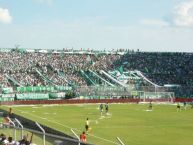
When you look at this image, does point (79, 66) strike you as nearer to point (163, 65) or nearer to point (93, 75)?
point (93, 75)

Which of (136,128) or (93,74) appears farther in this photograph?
(93,74)

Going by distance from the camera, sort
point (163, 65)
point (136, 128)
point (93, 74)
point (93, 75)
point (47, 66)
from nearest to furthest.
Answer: point (136, 128) < point (93, 75) < point (93, 74) < point (47, 66) < point (163, 65)

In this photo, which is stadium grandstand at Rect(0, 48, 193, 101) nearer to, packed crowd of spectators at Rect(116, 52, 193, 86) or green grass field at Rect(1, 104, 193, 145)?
packed crowd of spectators at Rect(116, 52, 193, 86)

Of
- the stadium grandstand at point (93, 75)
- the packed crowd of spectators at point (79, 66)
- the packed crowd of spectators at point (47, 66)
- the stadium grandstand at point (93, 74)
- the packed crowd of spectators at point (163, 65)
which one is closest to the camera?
the stadium grandstand at point (93, 75)

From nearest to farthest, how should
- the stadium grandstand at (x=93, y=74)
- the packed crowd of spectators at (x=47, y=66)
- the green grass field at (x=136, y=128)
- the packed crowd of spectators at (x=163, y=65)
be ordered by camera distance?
1. the green grass field at (x=136, y=128)
2. the stadium grandstand at (x=93, y=74)
3. the packed crowd of spectators at (x=47, y=66)
4. the packed crowd of spectators at (x=163, y=65)

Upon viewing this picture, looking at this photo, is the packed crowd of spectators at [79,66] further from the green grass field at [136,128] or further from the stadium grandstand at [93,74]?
the green grass field at [136,128]

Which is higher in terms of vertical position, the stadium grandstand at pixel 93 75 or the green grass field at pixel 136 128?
the stadium grandstand at pixel 93 75

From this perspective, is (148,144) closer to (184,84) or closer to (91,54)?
(184,84)

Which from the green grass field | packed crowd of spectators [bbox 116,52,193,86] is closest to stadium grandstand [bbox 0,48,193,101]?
packed crowd of spectators [bbox 116,52,193,86]

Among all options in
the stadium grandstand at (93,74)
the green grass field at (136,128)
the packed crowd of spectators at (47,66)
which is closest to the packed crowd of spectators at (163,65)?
the stadium grandstand at (93,74)

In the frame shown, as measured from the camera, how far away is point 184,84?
390ft

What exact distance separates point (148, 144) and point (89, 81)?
3163 inches

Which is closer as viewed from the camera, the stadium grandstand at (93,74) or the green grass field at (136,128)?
the green grass field at (136,128)

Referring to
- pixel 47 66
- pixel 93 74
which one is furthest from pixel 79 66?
pixel 47 66
